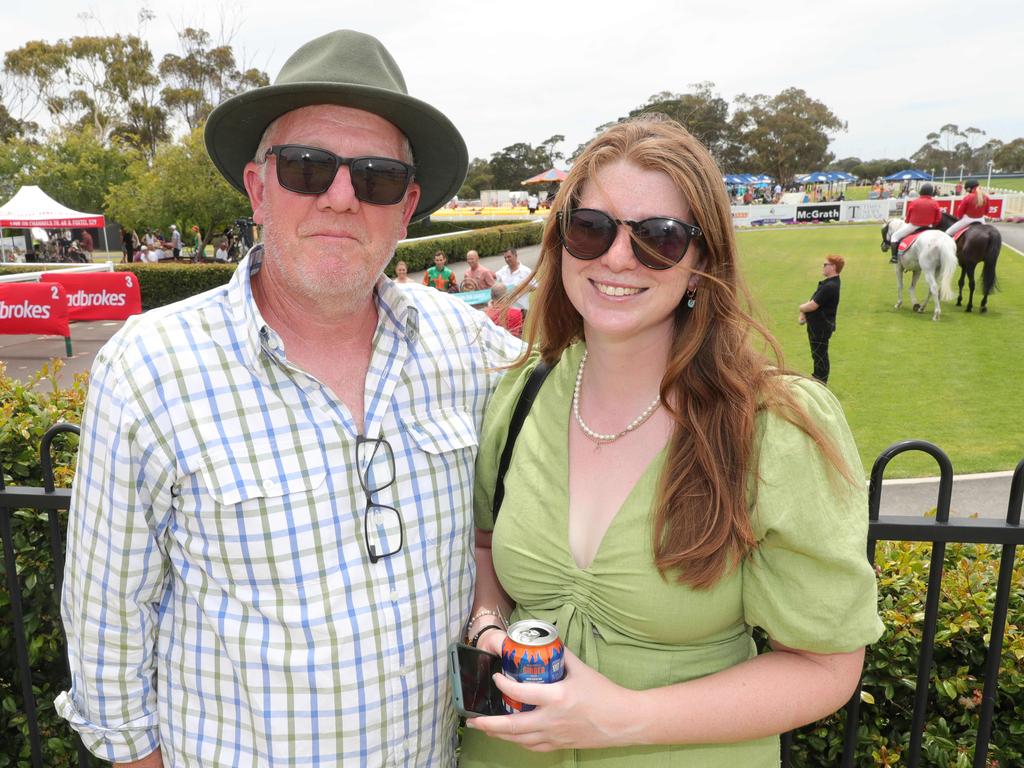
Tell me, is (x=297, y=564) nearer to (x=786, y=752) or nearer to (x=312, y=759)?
(x=312, y=759)

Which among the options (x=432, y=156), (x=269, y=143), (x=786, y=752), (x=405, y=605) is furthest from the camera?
(x=786, y=752)

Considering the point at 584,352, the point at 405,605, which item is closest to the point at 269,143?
the point at 584,352

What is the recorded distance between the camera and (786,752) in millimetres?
2279

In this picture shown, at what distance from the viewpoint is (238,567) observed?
1619mm

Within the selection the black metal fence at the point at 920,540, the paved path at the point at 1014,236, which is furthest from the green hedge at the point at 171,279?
the paved path at the point at 1014,236

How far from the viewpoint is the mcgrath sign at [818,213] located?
47.2 m

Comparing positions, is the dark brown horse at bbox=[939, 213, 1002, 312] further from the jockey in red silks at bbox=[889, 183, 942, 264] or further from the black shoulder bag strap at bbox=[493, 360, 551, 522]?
the black shoulder bag strap at bbox=[493, 360, 551, 522]

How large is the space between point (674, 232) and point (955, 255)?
52.9 feet

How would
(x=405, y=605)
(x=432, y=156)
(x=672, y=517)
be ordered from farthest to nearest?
(x=432, y=156), (x=405, y=605), (x=672, y=517)

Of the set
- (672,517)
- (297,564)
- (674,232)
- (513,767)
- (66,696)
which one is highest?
(674,232)

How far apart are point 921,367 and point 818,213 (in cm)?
3950

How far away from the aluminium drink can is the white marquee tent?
26960 millimetres


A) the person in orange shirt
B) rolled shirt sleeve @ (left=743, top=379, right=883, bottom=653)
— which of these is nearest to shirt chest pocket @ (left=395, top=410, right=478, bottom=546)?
rolled shirt sleeve @ (left=743, top=379, right=883, bottom=653)

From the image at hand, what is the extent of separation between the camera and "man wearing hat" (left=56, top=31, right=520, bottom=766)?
1617mm
